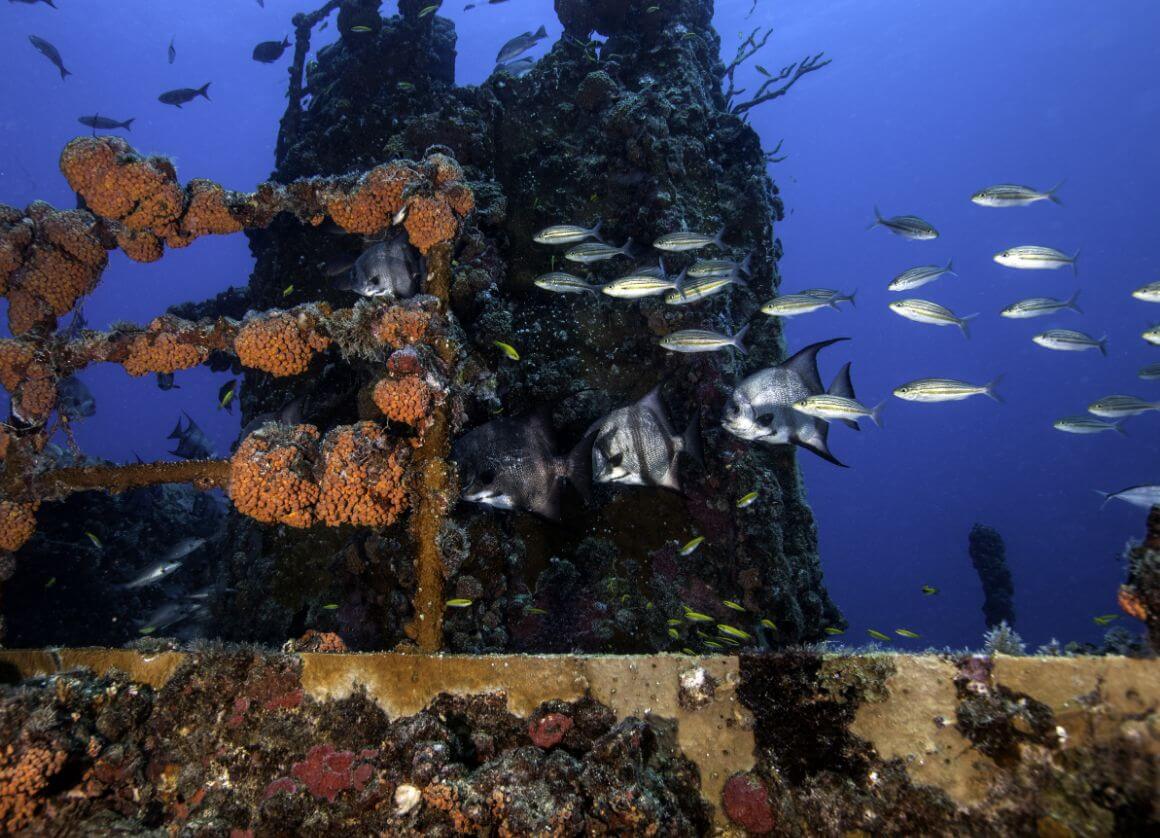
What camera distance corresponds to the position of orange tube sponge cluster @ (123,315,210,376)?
13.0ft

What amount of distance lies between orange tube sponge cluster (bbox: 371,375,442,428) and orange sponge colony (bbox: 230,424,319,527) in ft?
1.96

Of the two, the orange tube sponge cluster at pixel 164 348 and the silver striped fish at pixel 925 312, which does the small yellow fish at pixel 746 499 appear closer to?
the silver striped fish at pixel 925 312

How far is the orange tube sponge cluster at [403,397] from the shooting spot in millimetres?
3514

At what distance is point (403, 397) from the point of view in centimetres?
352

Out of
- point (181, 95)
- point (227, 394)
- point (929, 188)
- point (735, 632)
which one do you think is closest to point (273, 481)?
point (735, 632)

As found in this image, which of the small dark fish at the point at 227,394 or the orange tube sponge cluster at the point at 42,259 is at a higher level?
the orange tube sponge cluster at the point at 42,259

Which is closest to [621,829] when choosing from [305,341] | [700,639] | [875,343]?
[305,341]

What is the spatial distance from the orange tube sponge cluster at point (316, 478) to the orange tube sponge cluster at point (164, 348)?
1175 mm

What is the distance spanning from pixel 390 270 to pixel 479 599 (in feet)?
11.3

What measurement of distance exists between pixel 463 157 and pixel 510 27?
9476cm

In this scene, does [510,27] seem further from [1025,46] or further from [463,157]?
[463,157]

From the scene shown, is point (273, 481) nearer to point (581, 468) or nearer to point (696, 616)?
point (581, 468)

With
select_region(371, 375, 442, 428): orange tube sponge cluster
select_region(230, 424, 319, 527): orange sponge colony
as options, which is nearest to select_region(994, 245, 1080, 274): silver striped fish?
select_region(371, 375, 442, 428): orange tube sponge cluster

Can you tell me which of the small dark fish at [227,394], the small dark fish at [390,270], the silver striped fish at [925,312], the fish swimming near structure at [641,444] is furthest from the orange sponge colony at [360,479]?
the small dark fish at [227,394]
